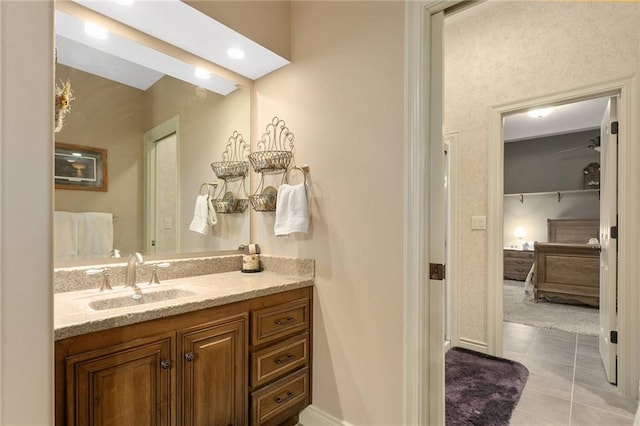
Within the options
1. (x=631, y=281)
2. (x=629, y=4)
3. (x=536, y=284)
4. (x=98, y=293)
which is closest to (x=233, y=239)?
(x=98, y=293)

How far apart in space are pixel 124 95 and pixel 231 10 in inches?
29.8

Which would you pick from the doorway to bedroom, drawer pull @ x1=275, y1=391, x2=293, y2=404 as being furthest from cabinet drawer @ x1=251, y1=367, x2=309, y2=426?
the doorway to bedroom

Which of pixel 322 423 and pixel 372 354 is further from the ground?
pixel 372 354

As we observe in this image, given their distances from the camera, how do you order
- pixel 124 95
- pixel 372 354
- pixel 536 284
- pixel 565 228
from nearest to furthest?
pixel 372 354, pixel 124 95, pixel 536 284, pixel 565 228

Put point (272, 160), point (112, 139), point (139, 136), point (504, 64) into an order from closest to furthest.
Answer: point (112, 139), point (139, 136), point (272, 160), point (504, 64)

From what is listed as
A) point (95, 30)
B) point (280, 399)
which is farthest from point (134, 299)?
point (95, 30)

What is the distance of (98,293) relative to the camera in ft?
4.77

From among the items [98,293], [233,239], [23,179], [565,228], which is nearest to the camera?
[23,179]

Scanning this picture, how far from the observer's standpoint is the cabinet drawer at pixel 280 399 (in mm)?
1528

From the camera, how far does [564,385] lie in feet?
7.39

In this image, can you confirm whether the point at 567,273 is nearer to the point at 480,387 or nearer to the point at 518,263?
the point at 518,263

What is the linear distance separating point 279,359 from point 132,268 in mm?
907

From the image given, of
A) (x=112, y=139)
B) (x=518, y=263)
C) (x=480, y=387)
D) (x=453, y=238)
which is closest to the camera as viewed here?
(x=112, y=139)

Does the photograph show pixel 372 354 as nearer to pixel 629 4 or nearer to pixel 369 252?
pixel 369 252
